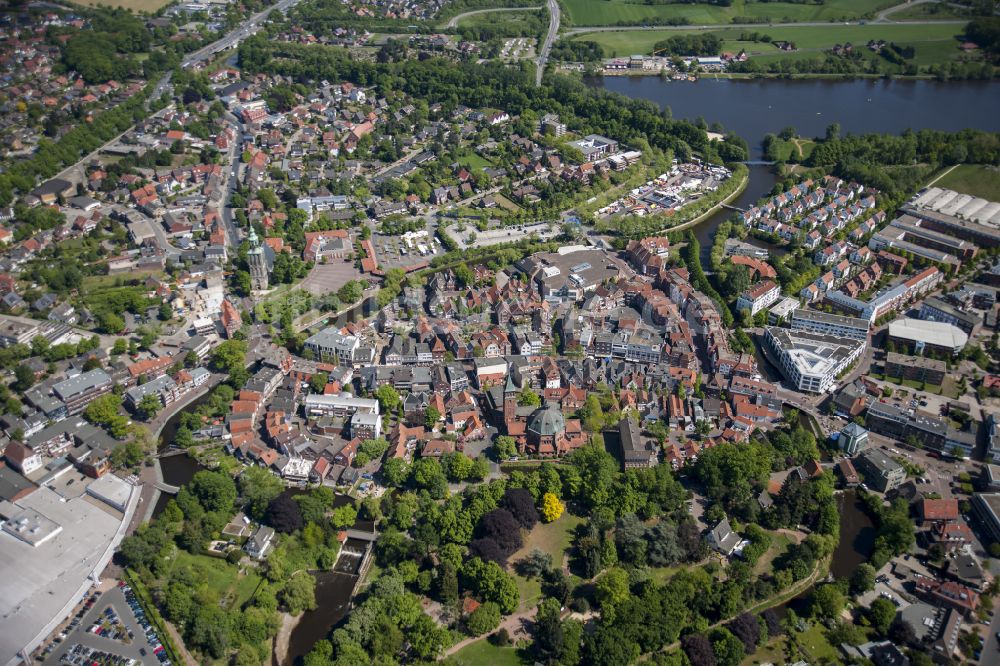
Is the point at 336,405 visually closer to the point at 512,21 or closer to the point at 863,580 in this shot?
the point at 863,580

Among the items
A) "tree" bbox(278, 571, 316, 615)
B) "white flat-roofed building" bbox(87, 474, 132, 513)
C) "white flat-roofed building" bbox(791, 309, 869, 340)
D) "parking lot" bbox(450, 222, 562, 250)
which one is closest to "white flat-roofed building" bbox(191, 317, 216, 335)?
"white flat-roofed building" bbox(87, 474, 132, 513)

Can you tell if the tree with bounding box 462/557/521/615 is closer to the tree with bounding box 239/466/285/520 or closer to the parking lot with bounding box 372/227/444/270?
the tree with bounding box 239/466/285/520

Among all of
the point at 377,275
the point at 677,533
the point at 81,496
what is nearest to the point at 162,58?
the point at 377,275

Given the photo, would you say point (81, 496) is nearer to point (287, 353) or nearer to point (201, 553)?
point (201, 553)

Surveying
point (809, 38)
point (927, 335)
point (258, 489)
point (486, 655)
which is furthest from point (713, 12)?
point (486, 655)

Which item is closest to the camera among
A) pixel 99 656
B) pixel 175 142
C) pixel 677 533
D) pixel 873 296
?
pixel 99 656

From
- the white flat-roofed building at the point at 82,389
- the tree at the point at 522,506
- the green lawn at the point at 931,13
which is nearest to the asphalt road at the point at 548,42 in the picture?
the green lawn at the point at 931,13
